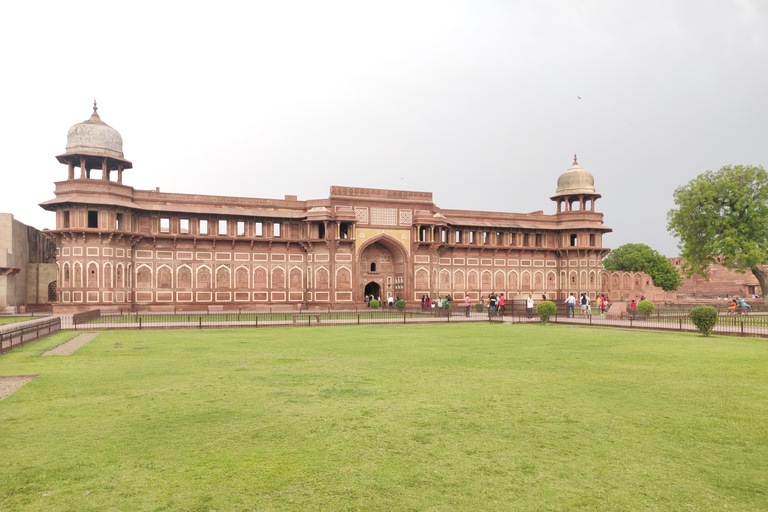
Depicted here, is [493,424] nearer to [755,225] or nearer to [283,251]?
[283,251]

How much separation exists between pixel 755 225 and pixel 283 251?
3114 centimetres

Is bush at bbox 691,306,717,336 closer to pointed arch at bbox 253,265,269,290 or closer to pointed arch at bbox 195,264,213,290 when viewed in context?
pointed arch at bbox 253,265,269,290

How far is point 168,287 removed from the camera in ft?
112

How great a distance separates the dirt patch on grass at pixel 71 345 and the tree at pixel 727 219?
116 ft

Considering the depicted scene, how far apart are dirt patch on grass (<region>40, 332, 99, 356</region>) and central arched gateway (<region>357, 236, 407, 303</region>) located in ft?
74.8

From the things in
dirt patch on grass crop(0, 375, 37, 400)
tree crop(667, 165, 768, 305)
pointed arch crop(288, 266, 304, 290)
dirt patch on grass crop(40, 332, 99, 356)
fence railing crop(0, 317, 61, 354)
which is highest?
tree crop(667, 165, 768, 305)

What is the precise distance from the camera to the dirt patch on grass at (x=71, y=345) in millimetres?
12836

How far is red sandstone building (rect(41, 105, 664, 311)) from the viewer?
3148 centimetres

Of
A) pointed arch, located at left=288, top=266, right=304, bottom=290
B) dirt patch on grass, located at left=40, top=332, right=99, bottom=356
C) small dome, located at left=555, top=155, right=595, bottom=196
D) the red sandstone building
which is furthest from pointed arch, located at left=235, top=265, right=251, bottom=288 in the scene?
small dome, located at left=555, top=155, right=595, bottom=196

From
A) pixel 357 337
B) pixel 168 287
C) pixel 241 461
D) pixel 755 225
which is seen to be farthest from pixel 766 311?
pixel 168 287

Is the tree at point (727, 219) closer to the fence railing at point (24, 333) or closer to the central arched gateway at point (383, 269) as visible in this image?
the central arched gateway at point (383, 269)

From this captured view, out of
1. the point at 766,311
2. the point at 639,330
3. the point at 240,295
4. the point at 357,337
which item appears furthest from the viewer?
Result: the point at 240,295

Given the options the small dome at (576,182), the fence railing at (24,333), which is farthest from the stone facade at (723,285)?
the fence railing at (24,333)

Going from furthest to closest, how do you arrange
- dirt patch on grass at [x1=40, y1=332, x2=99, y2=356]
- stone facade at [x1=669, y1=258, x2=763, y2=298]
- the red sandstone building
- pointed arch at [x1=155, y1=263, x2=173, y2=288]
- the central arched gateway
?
1. stone facade at [x1=669, y1=258, x2=763, y2=298]
2. the central arched gateway
3. pointed arch at [x1=155, y1=263, x2=173, y2=288]
4. the red sandstone building
5. dirt patch on grass at [x1=40, y1=332, x2=99, y2=356]
